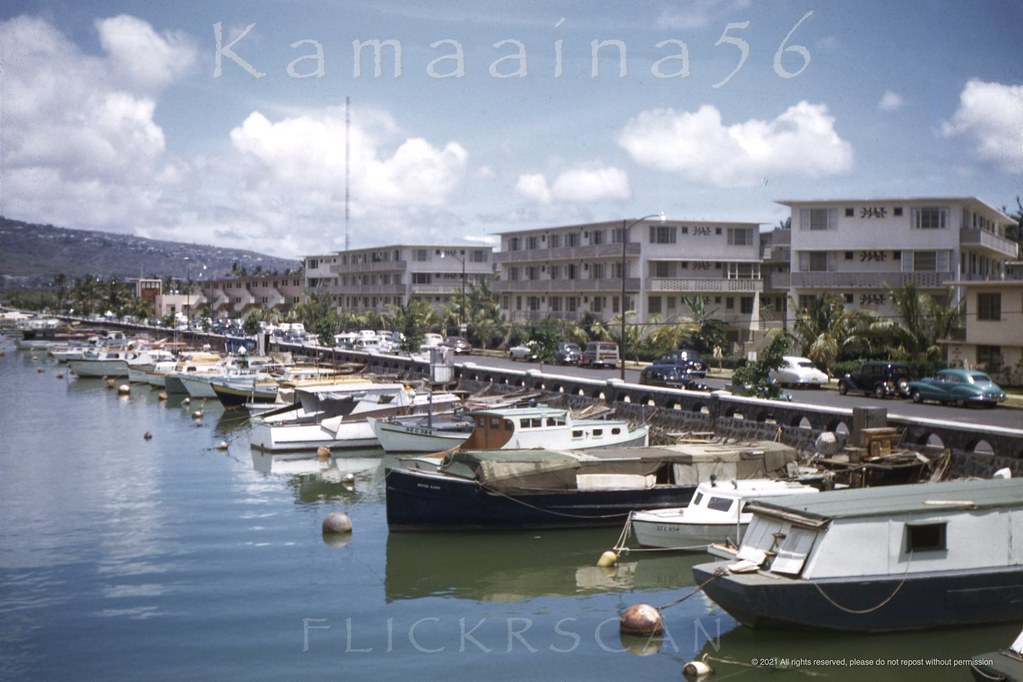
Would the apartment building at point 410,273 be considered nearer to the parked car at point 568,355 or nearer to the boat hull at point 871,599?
the parked car at point 568,355

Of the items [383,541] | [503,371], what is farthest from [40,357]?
[383,541]

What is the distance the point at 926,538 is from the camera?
22516mm

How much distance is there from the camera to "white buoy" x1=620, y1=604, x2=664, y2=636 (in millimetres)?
23219

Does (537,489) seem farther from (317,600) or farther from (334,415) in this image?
(334,415)

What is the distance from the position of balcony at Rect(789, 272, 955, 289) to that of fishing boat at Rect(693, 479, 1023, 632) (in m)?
53.9

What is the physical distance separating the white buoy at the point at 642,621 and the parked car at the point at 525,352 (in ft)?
196

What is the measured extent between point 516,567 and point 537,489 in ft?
10.4

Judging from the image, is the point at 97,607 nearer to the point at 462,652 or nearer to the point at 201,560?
the point at 201,560

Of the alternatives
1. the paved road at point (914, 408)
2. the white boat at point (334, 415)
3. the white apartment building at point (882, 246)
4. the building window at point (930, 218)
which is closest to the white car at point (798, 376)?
the paved road at point (914, 408)

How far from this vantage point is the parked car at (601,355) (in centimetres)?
7694

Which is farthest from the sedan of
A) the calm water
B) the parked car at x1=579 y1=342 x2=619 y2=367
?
the calm water

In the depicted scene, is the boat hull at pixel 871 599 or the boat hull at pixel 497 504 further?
the boat hull at pixel 497 504

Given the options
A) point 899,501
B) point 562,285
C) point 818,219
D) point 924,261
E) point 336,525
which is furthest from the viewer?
point 562,285

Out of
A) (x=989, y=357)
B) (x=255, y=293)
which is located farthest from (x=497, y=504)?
(x=255, y=293)
